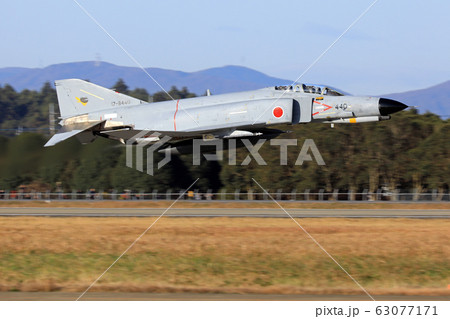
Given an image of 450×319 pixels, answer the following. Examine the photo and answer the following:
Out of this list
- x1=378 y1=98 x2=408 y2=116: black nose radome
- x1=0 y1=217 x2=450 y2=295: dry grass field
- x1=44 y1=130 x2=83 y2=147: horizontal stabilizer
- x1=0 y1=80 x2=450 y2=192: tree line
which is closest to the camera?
x1=0 y1=217 x2=450 y2=295: dry grass field

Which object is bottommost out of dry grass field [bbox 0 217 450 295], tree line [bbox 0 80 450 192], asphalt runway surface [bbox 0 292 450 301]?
asphalt runway surface [bbox 0 292 450 301]

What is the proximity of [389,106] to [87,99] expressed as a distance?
1299cm

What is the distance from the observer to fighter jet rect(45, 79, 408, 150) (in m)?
24.6

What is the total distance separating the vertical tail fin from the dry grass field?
5690mm

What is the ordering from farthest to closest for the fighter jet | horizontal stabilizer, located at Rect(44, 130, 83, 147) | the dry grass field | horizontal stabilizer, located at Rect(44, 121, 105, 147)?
horizontal stabilizer, located at Rect(44, 121, 105, 147) → horizontal stabilizer, located at Rect(44, 130, 83, 147) → the fighter jet → the dry grass field

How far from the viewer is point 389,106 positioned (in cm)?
2414

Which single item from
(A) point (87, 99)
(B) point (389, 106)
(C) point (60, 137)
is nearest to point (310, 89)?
(B) point (389, 106)

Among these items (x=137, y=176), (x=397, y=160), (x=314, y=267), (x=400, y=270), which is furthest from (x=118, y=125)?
(x=397, y=160)

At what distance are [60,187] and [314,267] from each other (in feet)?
156

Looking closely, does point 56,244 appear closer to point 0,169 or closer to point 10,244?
point 10,244

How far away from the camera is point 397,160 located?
68.8 meters

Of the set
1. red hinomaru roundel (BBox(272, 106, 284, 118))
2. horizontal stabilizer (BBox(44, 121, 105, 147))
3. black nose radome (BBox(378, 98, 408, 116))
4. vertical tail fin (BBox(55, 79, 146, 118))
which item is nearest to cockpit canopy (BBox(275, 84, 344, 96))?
red hinomaru roundel (BBox(272, 106, 284, 118))

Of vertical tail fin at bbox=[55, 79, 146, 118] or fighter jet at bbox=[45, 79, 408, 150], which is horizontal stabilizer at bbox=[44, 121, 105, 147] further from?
vertical tail fin at bbox=[55, 79, 146, 118]

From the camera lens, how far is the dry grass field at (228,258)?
20522mm
